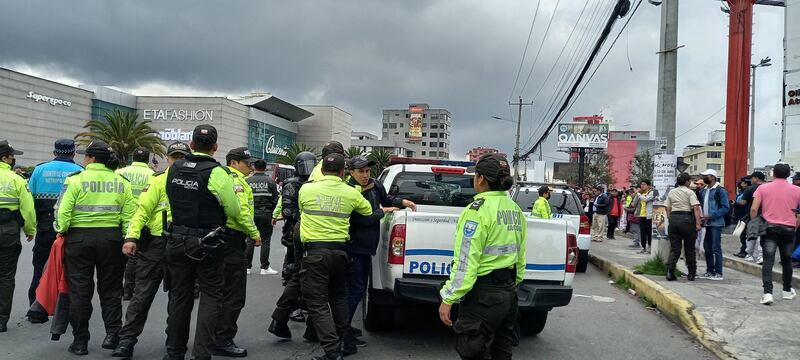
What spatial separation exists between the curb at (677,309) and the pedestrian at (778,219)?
3.53 feet

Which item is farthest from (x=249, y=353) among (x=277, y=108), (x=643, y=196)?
(x=277, y=108)

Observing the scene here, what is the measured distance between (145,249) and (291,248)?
68.3 inches

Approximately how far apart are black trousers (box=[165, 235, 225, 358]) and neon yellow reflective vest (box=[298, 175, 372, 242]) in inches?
30.4

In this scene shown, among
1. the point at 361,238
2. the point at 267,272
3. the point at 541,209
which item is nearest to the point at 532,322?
the point at 361,238

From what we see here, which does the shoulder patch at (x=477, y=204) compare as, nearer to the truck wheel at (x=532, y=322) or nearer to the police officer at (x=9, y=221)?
the truck wheel at (x=532, y=322)

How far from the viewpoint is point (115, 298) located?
521 cm

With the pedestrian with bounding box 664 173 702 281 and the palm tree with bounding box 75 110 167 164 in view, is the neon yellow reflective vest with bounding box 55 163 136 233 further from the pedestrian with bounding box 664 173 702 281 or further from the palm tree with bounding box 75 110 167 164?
the palm tree with bounding box 75 110 167 164

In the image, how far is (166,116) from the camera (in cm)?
6869

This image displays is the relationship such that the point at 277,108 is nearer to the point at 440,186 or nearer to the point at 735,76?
the point at 735,76

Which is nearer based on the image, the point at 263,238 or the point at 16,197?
the point at 16,197

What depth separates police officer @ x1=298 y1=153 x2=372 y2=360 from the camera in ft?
16.0

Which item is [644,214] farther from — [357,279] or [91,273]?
[91,273]

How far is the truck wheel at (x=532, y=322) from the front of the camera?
238 inches

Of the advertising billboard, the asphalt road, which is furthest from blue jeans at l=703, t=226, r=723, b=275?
the advertising billboard
